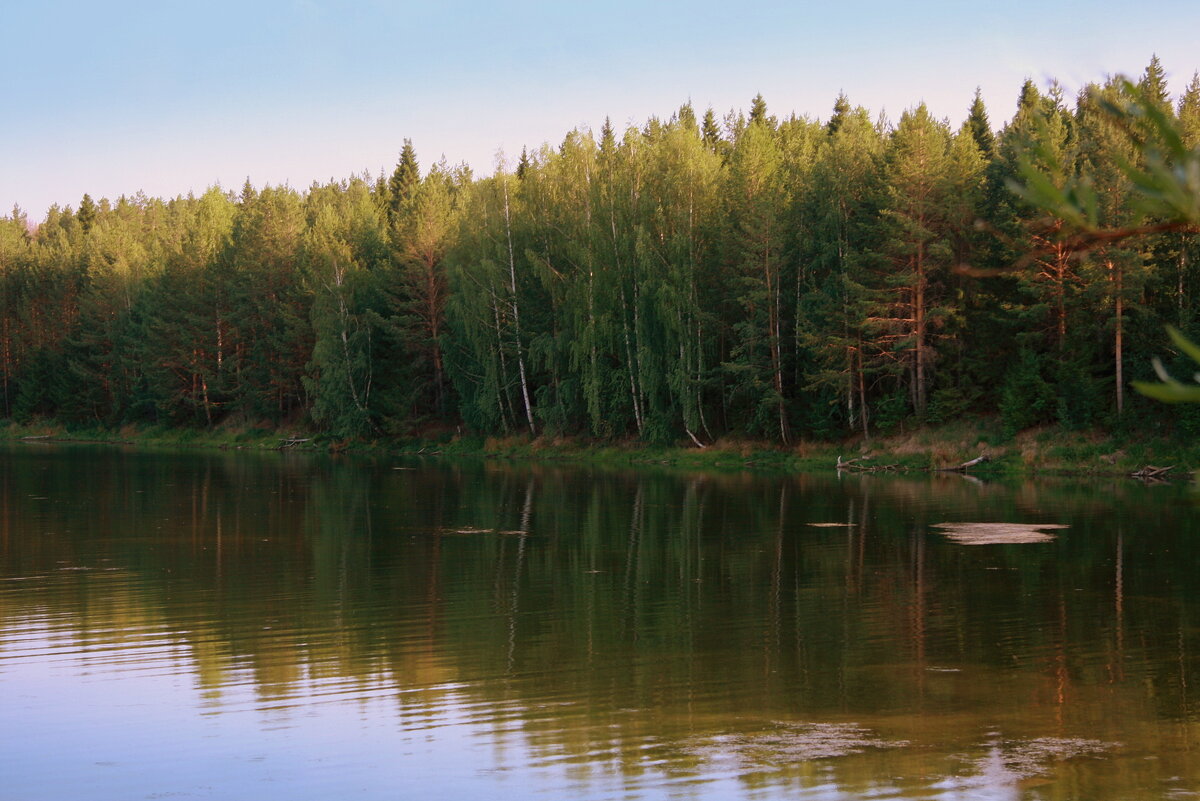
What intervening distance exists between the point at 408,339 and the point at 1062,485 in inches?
1331

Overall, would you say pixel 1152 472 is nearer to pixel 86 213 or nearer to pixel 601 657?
pixel 601 657

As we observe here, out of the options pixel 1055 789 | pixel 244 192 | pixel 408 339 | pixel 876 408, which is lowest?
pixel 1055 789

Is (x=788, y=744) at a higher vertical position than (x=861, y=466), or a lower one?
lower

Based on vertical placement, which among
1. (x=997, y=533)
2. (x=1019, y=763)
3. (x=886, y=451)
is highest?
(x=886, y=451)

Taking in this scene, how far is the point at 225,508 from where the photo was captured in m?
30.3

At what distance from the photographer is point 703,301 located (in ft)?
162

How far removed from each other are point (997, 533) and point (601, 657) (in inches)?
522

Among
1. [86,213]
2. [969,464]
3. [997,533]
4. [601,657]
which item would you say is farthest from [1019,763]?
[86,213]

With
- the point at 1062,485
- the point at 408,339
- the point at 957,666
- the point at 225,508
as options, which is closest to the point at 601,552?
the point at 957,666

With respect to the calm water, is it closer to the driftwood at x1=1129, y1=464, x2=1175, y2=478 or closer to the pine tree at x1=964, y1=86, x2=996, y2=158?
the driftwood at x1=1129, y1=464, x2=1175, y2=478

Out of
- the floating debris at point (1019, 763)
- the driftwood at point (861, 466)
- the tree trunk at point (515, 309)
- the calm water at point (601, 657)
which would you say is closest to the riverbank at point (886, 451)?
the driftwood at point (861, 466)

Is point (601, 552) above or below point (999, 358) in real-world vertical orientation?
below

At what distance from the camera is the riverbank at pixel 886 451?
3778 cm

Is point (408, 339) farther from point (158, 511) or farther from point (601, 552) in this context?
point (601, 552)
